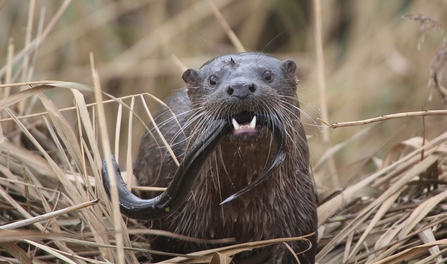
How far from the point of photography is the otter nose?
2502mm

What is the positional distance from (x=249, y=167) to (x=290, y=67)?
0.43 meters

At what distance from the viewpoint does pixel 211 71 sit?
2.87 metres

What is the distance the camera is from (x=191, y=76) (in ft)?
9.81

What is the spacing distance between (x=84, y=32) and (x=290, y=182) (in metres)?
2.96

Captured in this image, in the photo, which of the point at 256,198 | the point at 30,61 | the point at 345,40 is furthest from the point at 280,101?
the point at 345,40

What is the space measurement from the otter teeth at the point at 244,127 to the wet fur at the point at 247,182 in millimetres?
148

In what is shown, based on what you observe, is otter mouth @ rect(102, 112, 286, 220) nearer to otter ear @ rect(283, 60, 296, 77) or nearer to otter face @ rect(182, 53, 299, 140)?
otter face @ rect(182, 53, 299, 140)

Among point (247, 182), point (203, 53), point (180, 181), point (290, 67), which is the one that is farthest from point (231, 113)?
point (203, 53)

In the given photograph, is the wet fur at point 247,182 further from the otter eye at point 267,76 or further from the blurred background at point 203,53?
the blurred background at point 203,53

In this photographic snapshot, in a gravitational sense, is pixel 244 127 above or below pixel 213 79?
below

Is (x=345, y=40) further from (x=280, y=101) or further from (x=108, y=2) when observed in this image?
(x=280, y=101)

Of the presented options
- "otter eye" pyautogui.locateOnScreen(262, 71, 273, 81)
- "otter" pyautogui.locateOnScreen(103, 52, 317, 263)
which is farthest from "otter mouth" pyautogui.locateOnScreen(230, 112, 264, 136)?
"otter eye" pyautogui.locateOnScreen(262, 71, 273, 81)

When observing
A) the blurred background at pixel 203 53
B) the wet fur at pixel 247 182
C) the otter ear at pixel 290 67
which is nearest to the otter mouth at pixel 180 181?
the wet fur at pixel 247 182

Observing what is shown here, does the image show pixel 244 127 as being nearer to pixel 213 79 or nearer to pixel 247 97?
pixel 247 97
